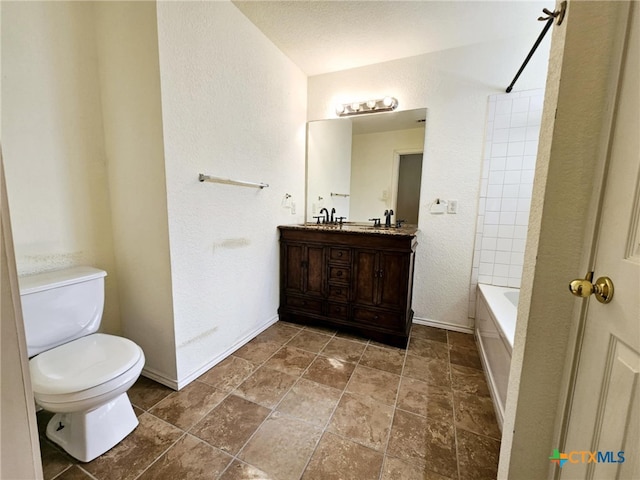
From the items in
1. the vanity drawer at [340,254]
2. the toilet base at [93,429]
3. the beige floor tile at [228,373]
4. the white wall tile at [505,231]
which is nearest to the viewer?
the toilet base at [93,429]

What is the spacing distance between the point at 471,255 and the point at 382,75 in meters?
1.82

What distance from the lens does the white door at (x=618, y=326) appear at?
52 centimetres

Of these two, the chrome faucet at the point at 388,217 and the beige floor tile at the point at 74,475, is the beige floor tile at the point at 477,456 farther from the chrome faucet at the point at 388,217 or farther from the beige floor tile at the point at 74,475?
the chrome faucet at the point at 388,217

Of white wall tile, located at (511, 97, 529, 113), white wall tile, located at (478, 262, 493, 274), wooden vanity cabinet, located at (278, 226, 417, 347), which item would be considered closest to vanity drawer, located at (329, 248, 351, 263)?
wooden vanity cabinet, located at (278, 226, 417, 347)

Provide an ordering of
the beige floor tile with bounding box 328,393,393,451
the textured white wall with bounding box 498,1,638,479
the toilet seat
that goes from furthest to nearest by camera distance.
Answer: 1. the beige floor tile with bounding box 328,393,393,451
2. the toilet seat
3. the textured white wall with bounding box 498,1,638,479

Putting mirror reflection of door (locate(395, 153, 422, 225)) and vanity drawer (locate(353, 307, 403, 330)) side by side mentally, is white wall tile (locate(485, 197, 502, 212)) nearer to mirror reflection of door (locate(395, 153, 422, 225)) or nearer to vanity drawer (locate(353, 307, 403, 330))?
mirror reflection of door (locate(395, 153, 422, 225))

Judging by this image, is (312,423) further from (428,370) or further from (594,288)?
(594,288)

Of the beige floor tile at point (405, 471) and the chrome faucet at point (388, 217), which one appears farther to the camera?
the chrome faucet at point (388, 217)

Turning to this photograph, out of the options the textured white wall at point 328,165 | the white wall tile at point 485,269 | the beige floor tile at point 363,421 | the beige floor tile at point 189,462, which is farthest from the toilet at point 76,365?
the white wall tile at point 485,269

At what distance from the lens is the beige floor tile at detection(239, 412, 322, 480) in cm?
110

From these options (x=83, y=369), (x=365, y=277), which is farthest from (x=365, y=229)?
(x=83, y=369)

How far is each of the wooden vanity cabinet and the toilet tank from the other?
1.40 m

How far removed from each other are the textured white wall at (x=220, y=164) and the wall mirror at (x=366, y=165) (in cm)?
45

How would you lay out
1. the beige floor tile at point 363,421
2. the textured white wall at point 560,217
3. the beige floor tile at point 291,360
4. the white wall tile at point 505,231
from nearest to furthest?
1. the textured white wall at point 560,217
2. the beige floor tile at point 363,421
3. the beige floor tile at point 291,360
4. the white wall tile at point 505,231
